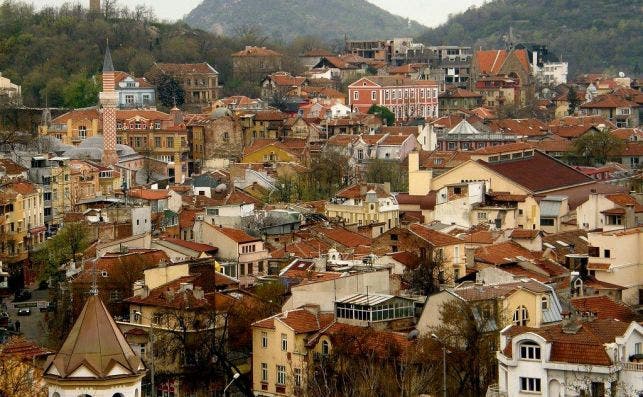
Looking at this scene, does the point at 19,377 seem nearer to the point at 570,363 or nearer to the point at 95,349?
the point at 95,349

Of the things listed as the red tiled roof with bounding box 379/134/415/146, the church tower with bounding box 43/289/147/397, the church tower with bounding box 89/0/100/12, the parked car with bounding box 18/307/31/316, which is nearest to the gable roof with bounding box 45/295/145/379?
the church tower with bounding box 43/289/147/397

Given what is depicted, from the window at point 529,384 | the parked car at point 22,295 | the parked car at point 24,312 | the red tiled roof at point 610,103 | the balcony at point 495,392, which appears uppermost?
the red tiled roof at point 610,103

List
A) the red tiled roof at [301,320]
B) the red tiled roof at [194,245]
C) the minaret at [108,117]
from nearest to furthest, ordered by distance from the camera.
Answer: the red tiled roof at [301,320]
the red tiled roof at [194,245]
the minaret at [108,117]

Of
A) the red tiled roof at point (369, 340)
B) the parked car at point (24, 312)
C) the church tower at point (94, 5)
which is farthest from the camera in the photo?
the church tower at point (94, 5)

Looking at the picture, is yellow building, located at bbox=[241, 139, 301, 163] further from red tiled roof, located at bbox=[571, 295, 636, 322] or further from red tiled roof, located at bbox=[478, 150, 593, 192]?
red tiled roof, located at bbox=[571, 295, 636, 322]

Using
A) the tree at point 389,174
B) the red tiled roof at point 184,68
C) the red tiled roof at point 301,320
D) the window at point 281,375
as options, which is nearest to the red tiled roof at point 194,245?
the red tiled roof at point 301,320

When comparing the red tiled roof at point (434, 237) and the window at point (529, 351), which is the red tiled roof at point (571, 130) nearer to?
the red tiled roof at point (434, 237)

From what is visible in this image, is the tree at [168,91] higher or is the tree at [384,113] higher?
the tree at [168,91]

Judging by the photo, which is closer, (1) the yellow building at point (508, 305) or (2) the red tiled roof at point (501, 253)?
(1) the yellow building at point (508, 305)
